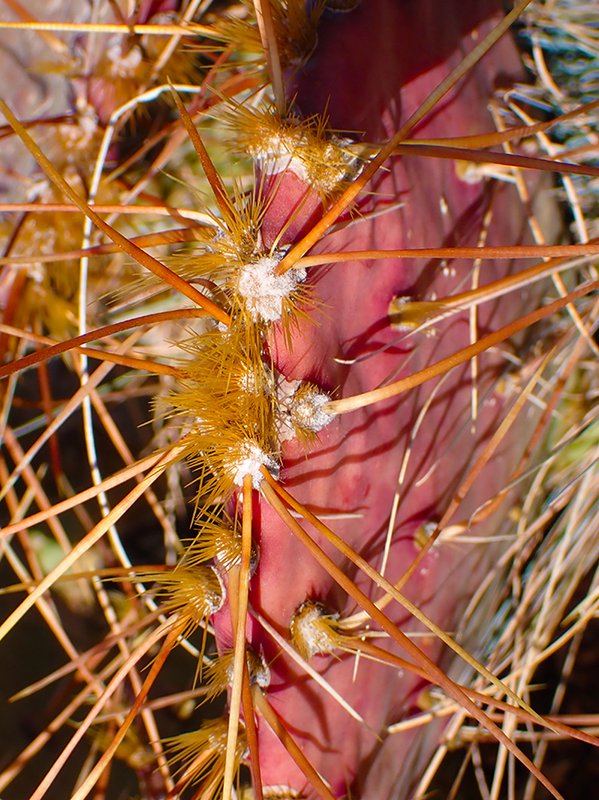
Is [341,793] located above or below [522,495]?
below

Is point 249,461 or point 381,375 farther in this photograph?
point 381,375

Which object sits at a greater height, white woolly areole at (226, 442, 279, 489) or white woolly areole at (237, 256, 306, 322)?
white woolly areole at (237, 256, 306, 322)

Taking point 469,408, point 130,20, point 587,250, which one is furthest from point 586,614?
point 130,20

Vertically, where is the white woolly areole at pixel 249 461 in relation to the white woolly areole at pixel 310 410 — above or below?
below

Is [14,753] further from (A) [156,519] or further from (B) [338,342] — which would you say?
(B) [338,342]

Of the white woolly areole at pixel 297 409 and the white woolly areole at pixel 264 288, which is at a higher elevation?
the white woolly areole at pixel 264 288
